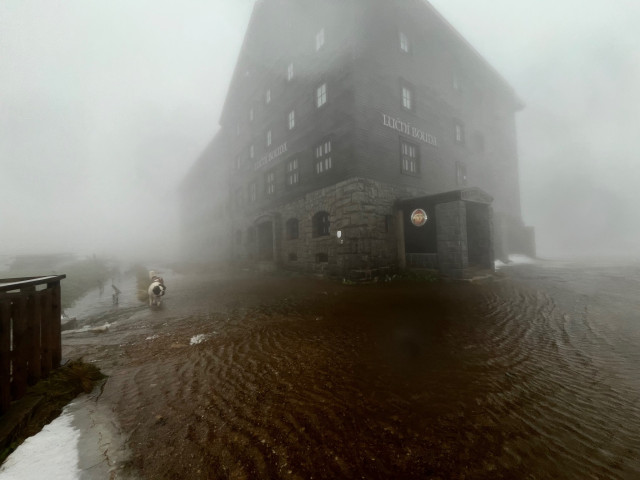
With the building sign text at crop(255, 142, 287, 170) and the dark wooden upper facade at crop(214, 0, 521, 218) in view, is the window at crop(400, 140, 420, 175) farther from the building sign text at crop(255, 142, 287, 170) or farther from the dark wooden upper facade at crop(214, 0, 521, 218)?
the building sign text at crop(255, 142, 287, 170)

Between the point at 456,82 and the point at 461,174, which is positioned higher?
the point at 456,82

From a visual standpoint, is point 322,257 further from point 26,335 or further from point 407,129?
point 26,335

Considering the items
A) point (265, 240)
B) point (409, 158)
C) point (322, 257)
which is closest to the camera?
point (322, 257)

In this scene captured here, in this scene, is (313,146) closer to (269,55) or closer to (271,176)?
(271,176)

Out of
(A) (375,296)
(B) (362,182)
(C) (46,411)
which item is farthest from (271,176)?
(C) (46,411)

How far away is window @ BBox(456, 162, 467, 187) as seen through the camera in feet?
52.7

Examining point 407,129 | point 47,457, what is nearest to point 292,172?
point 407,129

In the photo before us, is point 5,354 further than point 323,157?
No

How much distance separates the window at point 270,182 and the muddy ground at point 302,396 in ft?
37.6

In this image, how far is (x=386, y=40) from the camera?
12367mm

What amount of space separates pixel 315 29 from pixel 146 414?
16623 mm

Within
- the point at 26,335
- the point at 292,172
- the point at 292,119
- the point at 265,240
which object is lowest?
the point at 26,335

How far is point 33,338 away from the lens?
2791mm

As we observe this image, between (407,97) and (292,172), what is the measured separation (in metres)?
7.11
